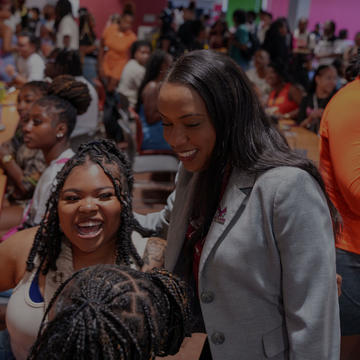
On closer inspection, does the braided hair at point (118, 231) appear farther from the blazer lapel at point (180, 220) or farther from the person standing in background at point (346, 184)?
the person standing in background at point (346, 184)

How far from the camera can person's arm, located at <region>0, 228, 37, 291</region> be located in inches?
61.1

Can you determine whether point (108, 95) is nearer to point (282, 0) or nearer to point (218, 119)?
point (218, 119)

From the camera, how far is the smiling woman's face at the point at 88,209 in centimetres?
145

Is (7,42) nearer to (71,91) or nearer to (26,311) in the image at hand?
(71,91)

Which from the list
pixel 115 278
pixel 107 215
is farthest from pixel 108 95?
pixel 115 278

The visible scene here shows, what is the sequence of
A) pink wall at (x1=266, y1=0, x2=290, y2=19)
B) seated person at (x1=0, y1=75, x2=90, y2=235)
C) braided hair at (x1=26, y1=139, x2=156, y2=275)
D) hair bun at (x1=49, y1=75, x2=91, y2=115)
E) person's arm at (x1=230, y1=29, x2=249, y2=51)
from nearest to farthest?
braided hair at (x1=26, y1=139, x2=156, y2=275) → seated person at (x1=0, y1=75, x2=90, y2=235) → hair bun at (x1=49, y1=75, x2=91, y2=115) → person's arm at (x1=230, y1=29, x2=249, y2=51) → pink wall at (x1=266, y1=0, x2=290, y2=19)

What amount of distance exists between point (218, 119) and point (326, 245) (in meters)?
0.40

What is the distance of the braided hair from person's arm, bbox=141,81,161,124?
2.58 meters

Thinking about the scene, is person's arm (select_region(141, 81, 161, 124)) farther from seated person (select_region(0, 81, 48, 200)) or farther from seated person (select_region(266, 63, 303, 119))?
seated person (select_region(266, 63, 303, 119))

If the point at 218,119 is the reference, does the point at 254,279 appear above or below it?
below

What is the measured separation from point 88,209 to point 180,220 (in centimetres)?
28

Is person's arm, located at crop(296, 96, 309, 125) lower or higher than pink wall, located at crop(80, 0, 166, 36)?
lower

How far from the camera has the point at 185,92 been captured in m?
1.15

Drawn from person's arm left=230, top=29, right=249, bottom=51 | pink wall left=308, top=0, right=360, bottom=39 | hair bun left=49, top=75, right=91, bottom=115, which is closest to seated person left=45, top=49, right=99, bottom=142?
hair bun left=49, top=75, right=91, bottom=115
